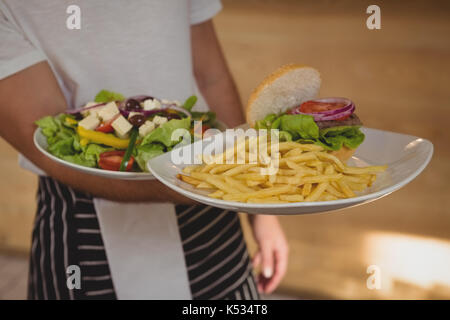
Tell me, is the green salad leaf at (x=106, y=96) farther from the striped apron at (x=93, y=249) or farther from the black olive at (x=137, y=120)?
the striped apron at (x=93, y=249)

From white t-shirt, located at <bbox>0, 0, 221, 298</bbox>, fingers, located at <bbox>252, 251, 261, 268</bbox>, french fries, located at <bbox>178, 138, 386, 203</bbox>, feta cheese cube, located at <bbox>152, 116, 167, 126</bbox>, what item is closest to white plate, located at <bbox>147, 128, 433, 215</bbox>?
french fries, located at <bbox>178, 138, 386, 203</bbox>

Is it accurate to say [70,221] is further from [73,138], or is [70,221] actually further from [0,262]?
[0,262]

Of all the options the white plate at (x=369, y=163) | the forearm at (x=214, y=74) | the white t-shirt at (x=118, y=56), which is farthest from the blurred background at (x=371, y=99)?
the white plate at (x=369, y=163)

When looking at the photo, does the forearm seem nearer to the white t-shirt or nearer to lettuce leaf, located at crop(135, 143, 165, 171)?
the white t-shirt

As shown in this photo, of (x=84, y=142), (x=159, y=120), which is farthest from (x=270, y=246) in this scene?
(x=84, y=142)

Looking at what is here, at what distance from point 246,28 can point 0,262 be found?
3138 millimetres

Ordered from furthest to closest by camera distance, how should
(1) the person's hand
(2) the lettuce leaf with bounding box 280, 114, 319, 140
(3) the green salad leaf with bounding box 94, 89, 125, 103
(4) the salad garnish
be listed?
(1) the person's hand → (3) the green salad leaf with bounding box 94, 89, 125, 103 → (4) the salad garnish → (2) the lettuce leaf with bounding box 280, 114, 319, 140

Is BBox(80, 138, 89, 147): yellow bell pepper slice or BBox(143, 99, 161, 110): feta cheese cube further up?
BBox(143, 99, 161, 110): feta cheese cube

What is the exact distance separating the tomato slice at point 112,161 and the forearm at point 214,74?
73cm

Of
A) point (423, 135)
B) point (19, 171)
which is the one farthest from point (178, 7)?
point (19, 171)

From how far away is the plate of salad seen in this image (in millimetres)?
1230

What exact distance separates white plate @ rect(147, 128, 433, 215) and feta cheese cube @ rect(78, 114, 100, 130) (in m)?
0.30

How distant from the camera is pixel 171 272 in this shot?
65.4 inches

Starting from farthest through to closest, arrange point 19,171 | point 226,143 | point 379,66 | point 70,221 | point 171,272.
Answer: point 19,171, point 379,66, point 171,272, point 70,221, point 226,143
